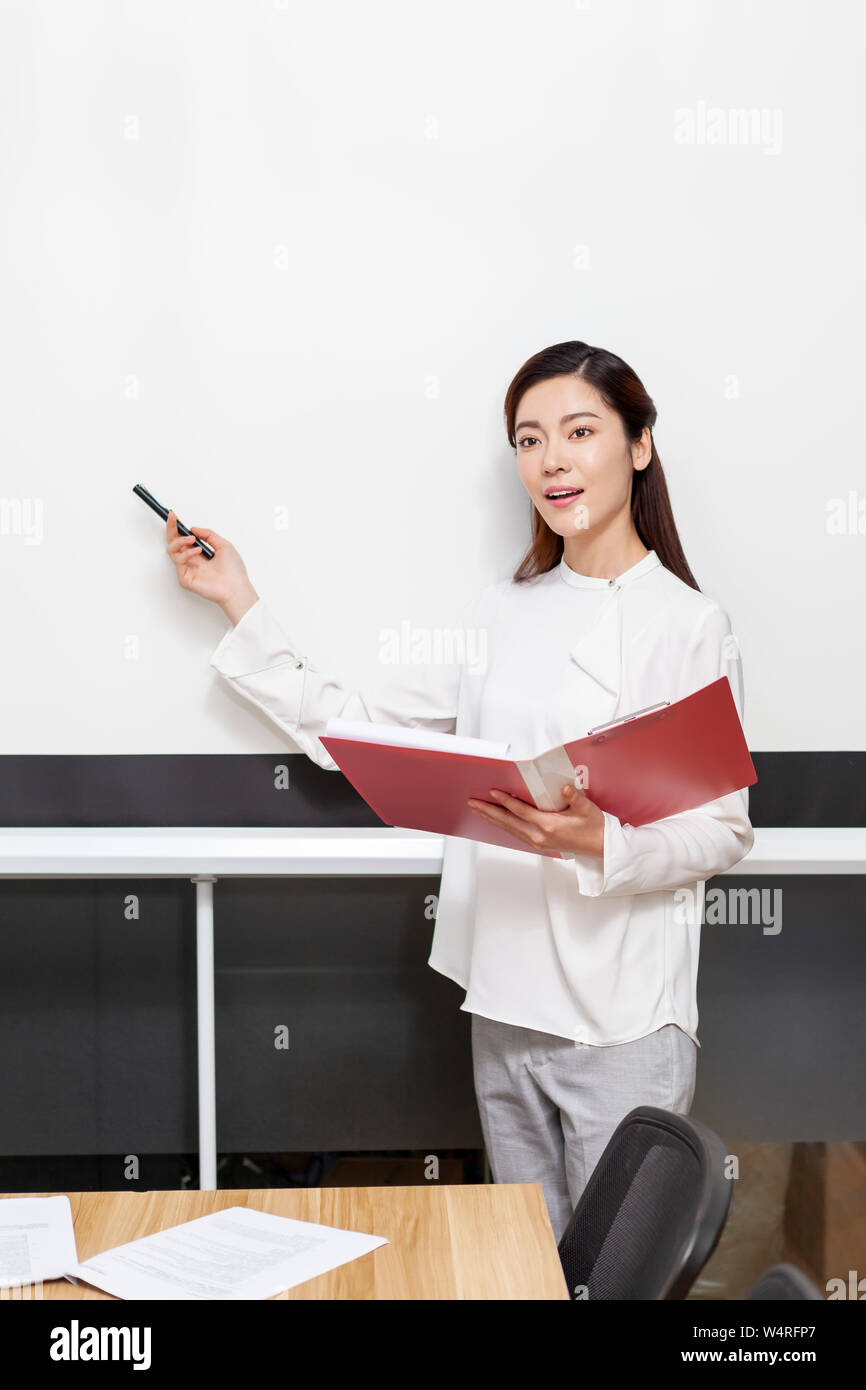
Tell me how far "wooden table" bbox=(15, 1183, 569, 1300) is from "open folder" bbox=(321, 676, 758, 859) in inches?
19.3

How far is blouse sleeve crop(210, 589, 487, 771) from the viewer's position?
7.04 ft

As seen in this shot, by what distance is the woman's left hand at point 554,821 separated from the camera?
1.53m

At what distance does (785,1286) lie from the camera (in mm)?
901

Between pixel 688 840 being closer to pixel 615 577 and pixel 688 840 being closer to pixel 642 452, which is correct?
pixel 615 577

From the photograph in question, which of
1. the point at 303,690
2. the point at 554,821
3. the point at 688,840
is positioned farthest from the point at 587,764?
the point at 303,690

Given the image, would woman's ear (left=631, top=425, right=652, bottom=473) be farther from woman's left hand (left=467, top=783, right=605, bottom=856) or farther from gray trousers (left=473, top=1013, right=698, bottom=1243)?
gray trousers (left=473, top=1013, right=698, bottom=1243)

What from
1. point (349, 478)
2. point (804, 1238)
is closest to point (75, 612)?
point (349, 478)

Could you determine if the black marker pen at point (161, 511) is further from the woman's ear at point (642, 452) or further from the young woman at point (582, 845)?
the woman's ear at point (642, 452)

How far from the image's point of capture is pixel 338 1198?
4.02ft

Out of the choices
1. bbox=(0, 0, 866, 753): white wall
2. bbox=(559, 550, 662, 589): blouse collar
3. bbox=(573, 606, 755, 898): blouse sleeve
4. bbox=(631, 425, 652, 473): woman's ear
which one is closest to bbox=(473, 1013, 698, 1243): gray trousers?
bbox=(573, 606, 755, 898): blouse sleeve

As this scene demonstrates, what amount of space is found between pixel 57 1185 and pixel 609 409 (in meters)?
1.92
